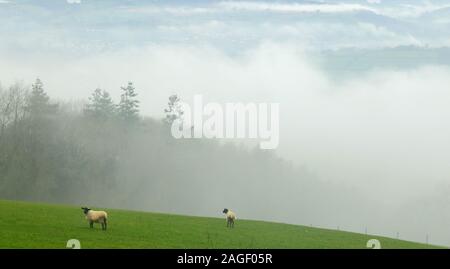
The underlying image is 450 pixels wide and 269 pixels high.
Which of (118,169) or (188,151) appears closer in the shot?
(118,169)

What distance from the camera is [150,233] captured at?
50.4 metres

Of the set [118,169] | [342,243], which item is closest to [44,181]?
[118,169]

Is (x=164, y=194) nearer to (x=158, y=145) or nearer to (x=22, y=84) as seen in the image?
(x=158, y=145)

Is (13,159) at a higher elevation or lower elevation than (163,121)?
lower

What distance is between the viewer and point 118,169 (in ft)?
532

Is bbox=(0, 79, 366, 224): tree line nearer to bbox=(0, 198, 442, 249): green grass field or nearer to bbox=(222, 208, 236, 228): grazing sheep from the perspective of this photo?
bbox=(0, 198, 442, 249): green grass field

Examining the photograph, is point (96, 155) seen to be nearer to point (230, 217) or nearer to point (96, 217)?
point (230, 217)

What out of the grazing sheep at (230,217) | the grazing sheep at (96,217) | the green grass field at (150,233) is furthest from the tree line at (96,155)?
the grazing sheep at (96,217)

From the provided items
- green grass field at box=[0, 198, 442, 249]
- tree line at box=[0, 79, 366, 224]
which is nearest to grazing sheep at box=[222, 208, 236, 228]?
green grass field at box=[0, 198, 442, 249]

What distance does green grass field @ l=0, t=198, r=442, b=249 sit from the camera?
43375mm

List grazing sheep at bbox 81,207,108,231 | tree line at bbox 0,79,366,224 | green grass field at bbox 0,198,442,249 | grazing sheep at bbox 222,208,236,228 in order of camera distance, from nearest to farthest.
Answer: green grass field at bbox 0,198,442,249, grazing sheep at bbox 81,207,108,231, grazing sheep at bbox 222,208,236,228, tree line at bbox 0,79,366,224
